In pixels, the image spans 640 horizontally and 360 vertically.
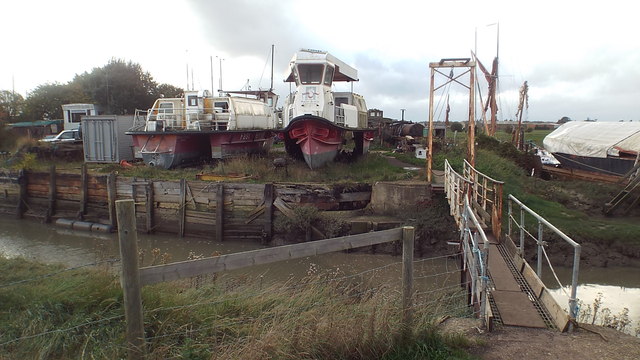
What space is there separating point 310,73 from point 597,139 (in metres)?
16.1

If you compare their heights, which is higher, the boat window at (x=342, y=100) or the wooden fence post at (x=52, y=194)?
the boat window at (x=342, y=100)

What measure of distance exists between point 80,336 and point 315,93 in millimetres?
14677

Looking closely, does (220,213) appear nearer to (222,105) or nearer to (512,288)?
(222,105)

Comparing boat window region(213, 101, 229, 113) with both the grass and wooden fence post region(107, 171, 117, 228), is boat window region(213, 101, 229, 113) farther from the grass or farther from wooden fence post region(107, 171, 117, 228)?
the grass

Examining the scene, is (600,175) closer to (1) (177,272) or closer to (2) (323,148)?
(2) (323,148)

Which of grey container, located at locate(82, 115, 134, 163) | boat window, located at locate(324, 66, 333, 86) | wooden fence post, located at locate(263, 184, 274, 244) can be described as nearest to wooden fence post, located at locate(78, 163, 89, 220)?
grey container, located at locate(82, 115, 134, 163)

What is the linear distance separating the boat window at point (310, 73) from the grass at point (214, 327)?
45.8 feet

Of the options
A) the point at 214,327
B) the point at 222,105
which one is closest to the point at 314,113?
the point at 222,105

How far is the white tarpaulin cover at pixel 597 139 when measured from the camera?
809 inches

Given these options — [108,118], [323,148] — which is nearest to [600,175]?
[323,148]

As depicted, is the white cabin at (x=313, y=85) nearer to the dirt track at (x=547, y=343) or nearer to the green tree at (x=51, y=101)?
the dirt track at (x=547, y=343)

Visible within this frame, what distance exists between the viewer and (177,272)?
116 inches

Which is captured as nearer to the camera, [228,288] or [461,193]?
[228,288]

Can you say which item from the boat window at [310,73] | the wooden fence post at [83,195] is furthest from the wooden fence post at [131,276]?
the wooden fence post at [83,195]
